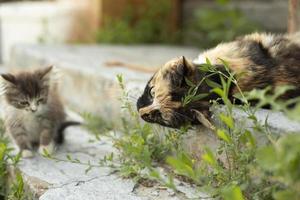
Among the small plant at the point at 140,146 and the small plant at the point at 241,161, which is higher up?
the small plant at the point at 241,161

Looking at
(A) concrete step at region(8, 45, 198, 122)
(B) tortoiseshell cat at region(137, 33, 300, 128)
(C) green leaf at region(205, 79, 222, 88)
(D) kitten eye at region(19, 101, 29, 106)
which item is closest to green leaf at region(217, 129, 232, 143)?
(C) green leaf at region(205, 79, 222, 88)

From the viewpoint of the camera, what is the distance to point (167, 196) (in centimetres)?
277

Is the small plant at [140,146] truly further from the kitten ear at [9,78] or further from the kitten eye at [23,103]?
the kitten ear at [9,78]

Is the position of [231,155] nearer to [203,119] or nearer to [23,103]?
[203,119]

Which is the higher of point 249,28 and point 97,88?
point 249,28

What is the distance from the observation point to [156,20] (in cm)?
679

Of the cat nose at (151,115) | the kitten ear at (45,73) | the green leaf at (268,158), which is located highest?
the green leaf at (268,158)

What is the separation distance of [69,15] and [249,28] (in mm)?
2495

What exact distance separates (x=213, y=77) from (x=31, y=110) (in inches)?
56.0

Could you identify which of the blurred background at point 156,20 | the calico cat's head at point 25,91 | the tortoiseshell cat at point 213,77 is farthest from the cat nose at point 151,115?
the blurred background at point 156,20

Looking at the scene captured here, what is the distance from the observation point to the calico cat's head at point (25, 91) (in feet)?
11.8

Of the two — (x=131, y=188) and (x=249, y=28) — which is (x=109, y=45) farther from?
(x=131, y=188)

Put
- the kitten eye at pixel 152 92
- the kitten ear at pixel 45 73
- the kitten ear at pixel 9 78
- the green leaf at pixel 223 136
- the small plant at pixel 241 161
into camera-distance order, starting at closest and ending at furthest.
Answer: the small plant at pixel 241 161 → the green leaf at pixel 223 136 → the kitten eye at pixel 152 92 → the kitten ear at pixel 9 78 → the kitten ear at pixel 45 73

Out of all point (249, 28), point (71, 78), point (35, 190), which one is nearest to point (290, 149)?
point (35, 190)
